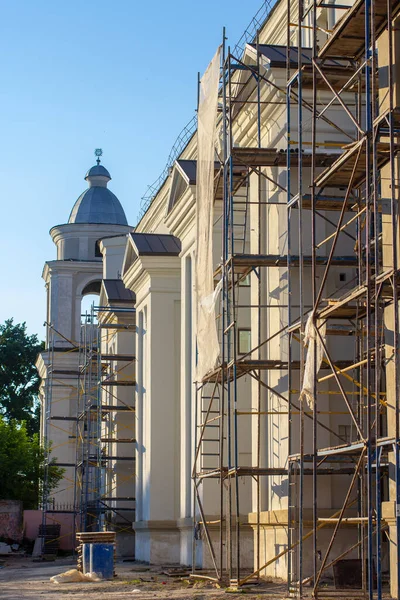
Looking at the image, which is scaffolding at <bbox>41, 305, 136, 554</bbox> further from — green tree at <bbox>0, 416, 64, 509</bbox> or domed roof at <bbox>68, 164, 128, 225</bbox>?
domed roof at <bbox>68, 164, 128, 225</bbox>

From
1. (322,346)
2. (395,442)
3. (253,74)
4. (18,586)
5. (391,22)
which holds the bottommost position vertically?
(18,586)

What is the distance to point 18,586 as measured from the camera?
26406 millimetres

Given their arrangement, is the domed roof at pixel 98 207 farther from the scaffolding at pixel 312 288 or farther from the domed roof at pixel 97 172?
the scaffolding at pixel 312 288

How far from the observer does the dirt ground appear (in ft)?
66.7

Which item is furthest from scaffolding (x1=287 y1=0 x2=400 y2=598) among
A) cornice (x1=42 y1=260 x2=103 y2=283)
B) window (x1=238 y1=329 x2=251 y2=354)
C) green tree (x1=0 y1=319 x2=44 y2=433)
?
green tree (x1=0 y1=319 x2=44 y2=433)

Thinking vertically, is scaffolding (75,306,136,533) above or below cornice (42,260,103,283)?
below

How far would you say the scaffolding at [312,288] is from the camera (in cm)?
1812

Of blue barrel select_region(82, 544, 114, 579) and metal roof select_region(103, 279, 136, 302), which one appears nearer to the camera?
blue barrel select_region(82, 544, 114, 579)

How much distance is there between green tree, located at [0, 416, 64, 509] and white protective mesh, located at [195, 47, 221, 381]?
83.5 ft

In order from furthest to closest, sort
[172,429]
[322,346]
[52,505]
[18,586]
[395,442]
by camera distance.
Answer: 1. [52,505]
2. [172,429]
3. [18,586]
4. [322,346]
5. [395,442]

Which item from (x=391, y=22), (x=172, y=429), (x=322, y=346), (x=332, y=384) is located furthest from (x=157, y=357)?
(x=391, y=22)

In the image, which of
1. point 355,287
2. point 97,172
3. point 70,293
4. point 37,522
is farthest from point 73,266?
point 355,287

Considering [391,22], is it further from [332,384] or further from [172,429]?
[172,429]

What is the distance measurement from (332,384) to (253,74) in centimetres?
647
